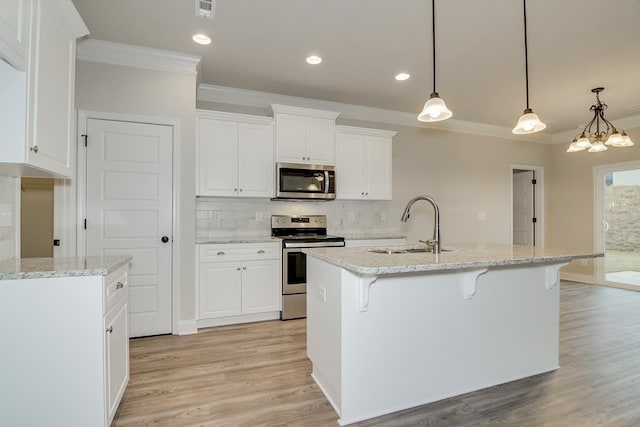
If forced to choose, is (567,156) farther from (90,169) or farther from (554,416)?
(90,169)

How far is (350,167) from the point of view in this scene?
424 centimetres

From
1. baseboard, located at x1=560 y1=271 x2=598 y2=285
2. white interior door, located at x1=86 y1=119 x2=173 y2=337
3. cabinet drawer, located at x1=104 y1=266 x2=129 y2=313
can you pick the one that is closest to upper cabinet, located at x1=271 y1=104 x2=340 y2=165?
white interior door, located at x1=86 y1=119 x2=173 y2=337

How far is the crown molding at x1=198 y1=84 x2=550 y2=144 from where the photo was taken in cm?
394

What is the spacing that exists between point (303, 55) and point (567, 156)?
214 inches

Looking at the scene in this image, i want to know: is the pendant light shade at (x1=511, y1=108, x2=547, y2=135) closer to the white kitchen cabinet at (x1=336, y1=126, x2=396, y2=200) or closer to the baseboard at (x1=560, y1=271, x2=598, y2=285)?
the white kitchen cabinet at (x1=336, y1=126, x2=396, y2=200)

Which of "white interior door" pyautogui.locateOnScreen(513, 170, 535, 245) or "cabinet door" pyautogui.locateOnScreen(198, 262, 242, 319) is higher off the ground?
"white interior door" pyautogui.locateOnScreen(513, 170, 535, 245)

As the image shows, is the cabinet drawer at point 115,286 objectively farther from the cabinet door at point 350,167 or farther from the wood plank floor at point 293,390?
the cabinet door at point 350,167

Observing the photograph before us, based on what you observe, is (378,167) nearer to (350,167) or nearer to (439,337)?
(350,167)

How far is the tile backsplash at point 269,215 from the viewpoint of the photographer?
3865 mm

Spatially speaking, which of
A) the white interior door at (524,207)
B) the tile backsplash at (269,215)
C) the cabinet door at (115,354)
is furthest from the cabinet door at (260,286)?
the white interior door at (524,207)

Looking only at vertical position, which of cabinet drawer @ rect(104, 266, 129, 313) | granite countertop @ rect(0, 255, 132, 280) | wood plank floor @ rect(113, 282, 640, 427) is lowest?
wood plank floor @ rect(113, 282, 640, 427)

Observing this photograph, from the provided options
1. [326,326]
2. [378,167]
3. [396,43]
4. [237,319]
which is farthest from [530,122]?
[237,319]

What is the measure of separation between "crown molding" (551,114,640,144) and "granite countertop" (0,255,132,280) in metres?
6.94

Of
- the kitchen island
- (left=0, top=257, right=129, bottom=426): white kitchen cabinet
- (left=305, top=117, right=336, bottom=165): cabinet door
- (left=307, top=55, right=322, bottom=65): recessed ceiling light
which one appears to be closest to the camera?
(left=0, top=257, right=129, bottom=426): white kitchen cabinet
